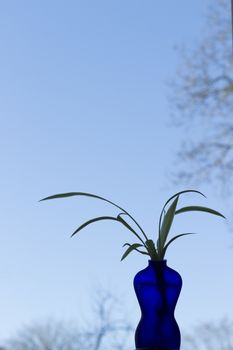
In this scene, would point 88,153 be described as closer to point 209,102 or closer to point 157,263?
point 209,102

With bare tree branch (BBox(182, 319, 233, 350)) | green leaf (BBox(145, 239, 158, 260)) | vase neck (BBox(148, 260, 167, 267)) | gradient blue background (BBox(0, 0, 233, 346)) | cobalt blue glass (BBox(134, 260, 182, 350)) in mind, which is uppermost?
gradient blue background (BBox(0, 0, 233, 346))

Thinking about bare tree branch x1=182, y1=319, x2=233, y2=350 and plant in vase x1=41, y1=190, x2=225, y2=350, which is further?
bare tree branch x1=182, y1=319, x2=233, y2=350

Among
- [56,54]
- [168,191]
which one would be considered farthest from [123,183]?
[56,54]

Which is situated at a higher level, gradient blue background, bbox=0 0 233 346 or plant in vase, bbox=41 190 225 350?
gradient blue background, bbox=0 0 233 346

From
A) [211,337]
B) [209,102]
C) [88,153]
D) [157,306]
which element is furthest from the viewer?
[209,102]

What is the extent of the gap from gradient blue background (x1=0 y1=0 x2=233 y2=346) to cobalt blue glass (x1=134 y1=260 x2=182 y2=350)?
0.94 metres

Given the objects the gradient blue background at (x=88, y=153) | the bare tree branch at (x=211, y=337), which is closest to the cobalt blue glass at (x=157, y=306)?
the gradient blue background at (x=88, y=153)

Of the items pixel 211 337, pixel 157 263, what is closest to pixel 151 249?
pixel 157 263

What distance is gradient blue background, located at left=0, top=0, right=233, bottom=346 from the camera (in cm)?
232

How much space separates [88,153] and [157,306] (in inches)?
61.5

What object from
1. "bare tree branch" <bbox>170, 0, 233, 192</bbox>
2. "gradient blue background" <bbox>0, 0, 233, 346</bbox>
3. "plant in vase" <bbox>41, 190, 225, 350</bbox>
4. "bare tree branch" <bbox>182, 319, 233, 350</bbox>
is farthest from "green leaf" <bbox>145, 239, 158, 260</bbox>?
"bare tree branch" <bbox>170, 0, 233, 192</bbox>

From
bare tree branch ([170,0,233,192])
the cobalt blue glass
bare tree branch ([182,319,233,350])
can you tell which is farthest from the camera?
bare tree branch ([170,0,233,192])

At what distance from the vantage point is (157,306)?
114cm

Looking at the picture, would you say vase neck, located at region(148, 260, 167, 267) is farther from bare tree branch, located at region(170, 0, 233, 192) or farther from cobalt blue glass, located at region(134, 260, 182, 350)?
bare tree branch, located at region(170, 0, 233, 192)
